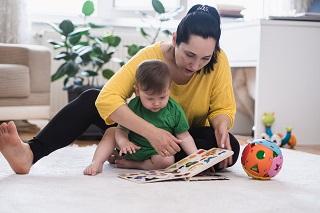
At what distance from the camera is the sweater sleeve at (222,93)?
200 centimetres

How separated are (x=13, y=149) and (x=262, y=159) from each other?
771mm

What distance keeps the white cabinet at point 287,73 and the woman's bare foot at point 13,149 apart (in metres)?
1.92

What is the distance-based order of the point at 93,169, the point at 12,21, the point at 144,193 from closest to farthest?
1. the point at 144,193
2. the point at 93,169
3. the point at 12,21

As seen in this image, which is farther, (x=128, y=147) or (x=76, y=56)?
(x=76, y=56)

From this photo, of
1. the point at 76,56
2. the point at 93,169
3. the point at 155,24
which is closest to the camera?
the point at 93,169

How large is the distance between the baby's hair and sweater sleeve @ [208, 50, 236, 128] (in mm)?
248

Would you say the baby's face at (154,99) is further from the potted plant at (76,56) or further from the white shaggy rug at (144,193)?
the potted plant at (76,56)

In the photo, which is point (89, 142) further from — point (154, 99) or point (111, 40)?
point (154, 99)

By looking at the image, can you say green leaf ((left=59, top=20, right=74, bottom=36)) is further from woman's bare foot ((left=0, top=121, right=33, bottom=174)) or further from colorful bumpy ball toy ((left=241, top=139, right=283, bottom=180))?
colorful bumpy ball toy ((left=241, top=139, right=283, bottom=180))

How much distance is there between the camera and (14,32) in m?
4.16

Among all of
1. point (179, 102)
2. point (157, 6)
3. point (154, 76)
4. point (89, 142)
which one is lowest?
point (89, 142)

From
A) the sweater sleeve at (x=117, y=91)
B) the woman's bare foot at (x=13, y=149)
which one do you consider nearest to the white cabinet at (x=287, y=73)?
the sweater sleeve at (x=117, y=91)

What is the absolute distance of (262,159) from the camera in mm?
1826

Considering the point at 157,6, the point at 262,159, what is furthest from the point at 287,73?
the point at 262,159
